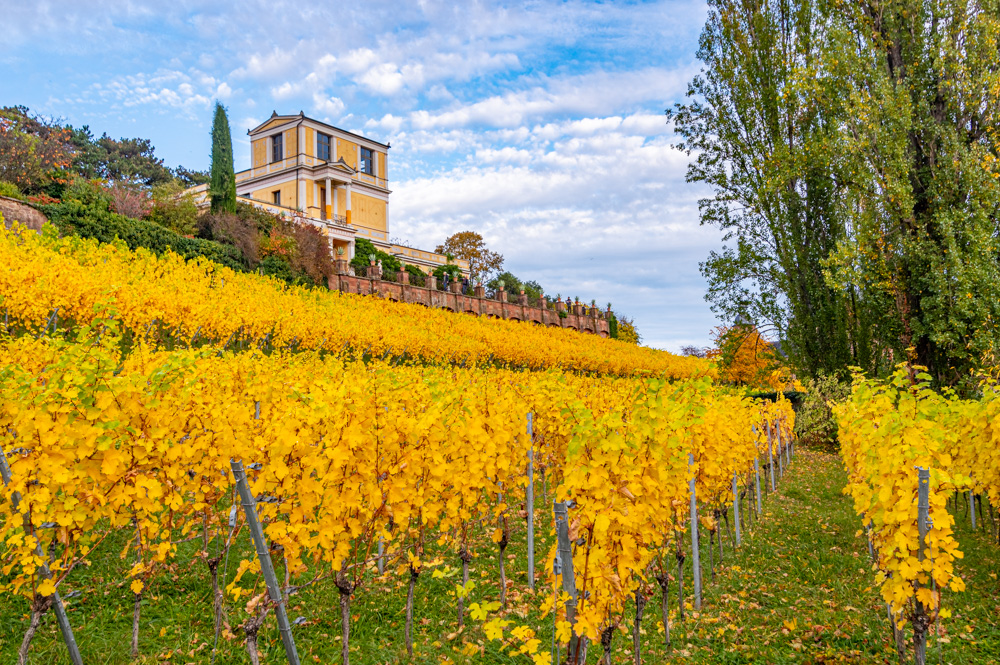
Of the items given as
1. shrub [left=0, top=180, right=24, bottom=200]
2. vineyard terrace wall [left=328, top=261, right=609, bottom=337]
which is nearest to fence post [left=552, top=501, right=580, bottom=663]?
shrub [left=0, top=180, right=24, bottom=200]

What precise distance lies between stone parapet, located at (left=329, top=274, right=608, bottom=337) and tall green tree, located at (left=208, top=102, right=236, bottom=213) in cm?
563

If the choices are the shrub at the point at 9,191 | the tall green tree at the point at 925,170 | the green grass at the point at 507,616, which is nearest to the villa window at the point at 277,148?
the shrub at the point at 9,191

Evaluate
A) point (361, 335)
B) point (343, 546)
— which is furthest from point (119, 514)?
point (361, 335)

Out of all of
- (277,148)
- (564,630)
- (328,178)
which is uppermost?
(277,148)

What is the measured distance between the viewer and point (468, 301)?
34.8 m

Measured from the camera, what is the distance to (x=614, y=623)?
4051mm

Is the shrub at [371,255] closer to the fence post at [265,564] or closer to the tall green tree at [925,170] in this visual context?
the tall green tree at [925,170]

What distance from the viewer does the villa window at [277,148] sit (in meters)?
42.6

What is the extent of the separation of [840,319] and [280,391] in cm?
1671

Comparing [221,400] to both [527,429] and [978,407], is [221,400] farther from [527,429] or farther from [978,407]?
[978,407]

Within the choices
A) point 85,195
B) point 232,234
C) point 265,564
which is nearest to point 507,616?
point 265,564

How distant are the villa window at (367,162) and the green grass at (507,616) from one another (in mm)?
41740

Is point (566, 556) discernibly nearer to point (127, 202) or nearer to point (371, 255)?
point (127, 202)

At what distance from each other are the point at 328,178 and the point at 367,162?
5664 mm
